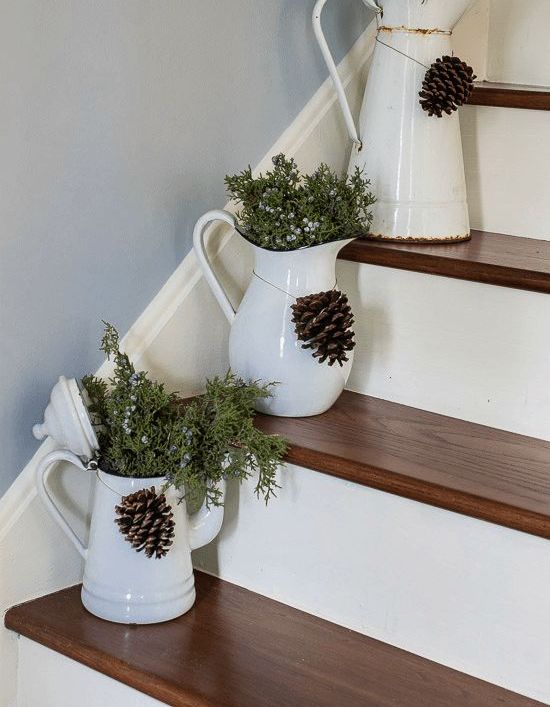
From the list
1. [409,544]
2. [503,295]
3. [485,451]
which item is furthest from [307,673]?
[503,295]

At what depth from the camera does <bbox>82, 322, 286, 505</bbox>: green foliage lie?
1.10 metres

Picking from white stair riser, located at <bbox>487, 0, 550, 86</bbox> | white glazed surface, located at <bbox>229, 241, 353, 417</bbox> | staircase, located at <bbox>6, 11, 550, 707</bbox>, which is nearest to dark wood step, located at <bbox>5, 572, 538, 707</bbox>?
staircase, located at <bbox>6, 11, 550, 707</bbox>

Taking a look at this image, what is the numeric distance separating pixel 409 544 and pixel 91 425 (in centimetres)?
38

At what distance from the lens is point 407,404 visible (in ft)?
4.25

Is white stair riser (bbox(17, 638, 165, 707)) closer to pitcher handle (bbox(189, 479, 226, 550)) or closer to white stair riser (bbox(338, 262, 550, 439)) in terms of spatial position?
pitcher handle (bbox(189, 479, 226, 550))

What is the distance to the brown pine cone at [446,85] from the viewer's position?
1271 millimetres

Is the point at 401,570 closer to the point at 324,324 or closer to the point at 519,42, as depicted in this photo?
the point at 324,324

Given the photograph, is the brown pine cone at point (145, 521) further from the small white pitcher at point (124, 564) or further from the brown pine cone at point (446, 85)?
the brown pine cone at point (446, 85)

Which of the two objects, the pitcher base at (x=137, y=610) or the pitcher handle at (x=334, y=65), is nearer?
the pitcher base at (x=137, y=610)

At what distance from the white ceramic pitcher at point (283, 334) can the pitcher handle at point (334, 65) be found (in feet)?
0.73

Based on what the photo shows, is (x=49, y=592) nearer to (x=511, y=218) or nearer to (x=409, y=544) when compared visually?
(x=409, y=544)

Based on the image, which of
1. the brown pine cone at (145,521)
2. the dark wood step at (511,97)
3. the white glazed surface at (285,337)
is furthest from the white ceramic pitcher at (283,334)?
the dark wood step at (511,97)

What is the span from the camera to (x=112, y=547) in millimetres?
1123

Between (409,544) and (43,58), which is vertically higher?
(43,58)
